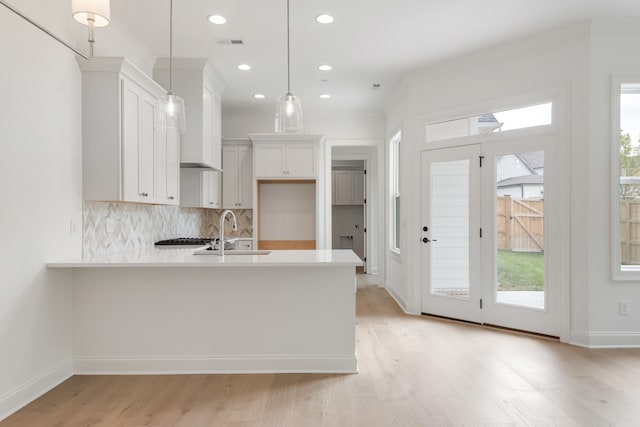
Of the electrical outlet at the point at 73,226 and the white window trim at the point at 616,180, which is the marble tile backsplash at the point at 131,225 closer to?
the electrical outlet at the point at 73,226

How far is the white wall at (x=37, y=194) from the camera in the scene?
246 centimetres

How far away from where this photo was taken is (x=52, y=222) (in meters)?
2.84

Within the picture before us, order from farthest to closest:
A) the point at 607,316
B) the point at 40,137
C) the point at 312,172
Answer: the point at 312,172
the point at 607,316
the point at 40,137

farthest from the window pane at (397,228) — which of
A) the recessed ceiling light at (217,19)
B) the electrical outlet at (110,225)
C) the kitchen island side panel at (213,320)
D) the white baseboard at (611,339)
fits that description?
the electrical outlet at (110,225)

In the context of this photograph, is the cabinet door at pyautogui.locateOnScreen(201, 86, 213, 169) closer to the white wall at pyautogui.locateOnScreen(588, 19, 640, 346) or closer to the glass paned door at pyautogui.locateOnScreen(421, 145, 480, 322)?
the glass paned door at pyautogui.locateOnScreen(421, 145, 480, 322)

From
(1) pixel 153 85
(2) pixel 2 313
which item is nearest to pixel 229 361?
(2) pixel 2 313

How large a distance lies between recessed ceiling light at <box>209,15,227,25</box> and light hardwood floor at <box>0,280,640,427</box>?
2.89m

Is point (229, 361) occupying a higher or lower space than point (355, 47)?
lower

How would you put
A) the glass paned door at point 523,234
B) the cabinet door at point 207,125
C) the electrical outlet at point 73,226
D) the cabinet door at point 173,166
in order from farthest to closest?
the cabinet door at point 207,125 < the cabinet door at point 173,166 < the glass paned door at point 523,234 < the electrical outlet at point 73,226

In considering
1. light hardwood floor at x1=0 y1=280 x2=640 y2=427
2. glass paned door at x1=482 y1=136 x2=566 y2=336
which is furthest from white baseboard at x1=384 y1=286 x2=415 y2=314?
light hardwood floor at x1=0 y1=280 x2=640 y2=427

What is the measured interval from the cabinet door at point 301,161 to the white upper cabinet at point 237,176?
0.61 metres

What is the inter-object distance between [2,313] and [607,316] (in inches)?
180

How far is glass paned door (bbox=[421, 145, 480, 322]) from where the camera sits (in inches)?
176

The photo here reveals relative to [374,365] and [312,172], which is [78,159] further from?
[312,172]
